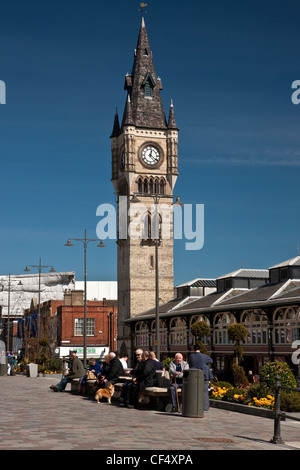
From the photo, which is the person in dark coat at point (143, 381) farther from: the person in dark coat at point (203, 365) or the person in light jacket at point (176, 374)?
the person in dark coat at point (203, 365)

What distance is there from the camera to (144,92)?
95938mm

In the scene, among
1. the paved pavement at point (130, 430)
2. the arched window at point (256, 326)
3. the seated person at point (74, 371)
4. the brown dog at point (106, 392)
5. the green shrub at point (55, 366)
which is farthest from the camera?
the green shrub at point (55, 366)

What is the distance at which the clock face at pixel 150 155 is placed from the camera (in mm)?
93012

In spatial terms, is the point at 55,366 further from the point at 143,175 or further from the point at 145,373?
the point at 143,175

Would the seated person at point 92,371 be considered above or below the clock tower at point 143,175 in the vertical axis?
below

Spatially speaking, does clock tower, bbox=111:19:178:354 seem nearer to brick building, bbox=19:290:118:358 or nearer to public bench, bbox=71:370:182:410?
brick building, bbox=19:290:118:358

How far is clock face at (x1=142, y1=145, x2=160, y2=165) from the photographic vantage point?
305ft

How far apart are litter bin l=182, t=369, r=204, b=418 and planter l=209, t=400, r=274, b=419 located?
180 centimetres

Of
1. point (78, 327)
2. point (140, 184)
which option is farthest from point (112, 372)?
point (140, 184)

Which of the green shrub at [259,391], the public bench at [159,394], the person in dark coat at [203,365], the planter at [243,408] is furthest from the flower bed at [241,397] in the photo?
the public bench at [159,394]

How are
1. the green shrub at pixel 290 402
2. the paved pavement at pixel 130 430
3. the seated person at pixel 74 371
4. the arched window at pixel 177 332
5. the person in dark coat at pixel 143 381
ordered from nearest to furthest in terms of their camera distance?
1. the paved pavement at pixel 130 430
2. the green shrub at pixel 290 402
3. the person in dark coat at pixel 143 381
4. the seated person at pixel 74 371
5. the arched window at pixel 177 332

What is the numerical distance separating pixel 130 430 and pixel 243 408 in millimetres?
5638

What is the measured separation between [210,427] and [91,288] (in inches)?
4600
